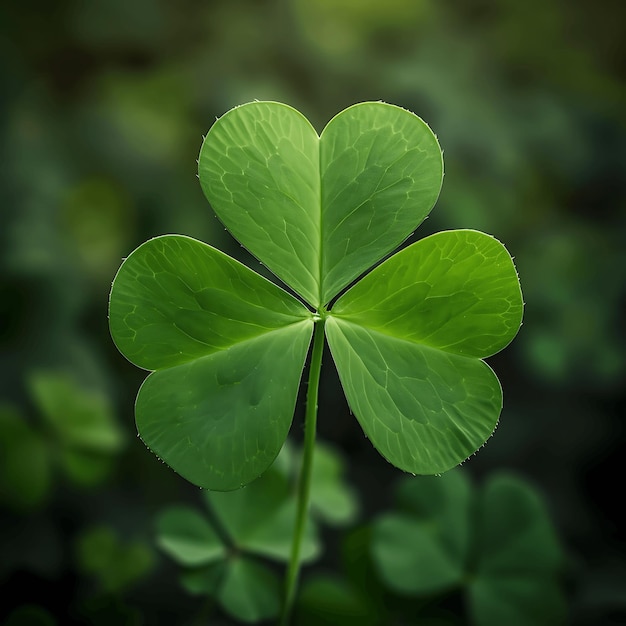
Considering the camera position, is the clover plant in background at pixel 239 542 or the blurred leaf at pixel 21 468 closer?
the clover plant in background at pixel 239 542

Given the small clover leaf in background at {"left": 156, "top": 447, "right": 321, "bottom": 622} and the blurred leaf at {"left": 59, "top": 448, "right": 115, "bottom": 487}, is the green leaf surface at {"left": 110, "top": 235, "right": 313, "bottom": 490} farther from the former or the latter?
the blurred leaf at {"left": 59, "top": 448, "right": 115, "bottom": 487}

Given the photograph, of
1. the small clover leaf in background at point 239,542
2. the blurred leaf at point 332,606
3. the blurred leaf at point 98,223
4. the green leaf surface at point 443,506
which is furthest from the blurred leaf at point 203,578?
the blurred leaf at point 98,223

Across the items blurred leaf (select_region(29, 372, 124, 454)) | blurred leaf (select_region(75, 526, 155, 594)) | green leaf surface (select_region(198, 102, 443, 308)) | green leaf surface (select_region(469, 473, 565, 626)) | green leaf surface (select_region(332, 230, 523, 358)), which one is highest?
green leaf surface (select_region(198, 102, 443, 308))

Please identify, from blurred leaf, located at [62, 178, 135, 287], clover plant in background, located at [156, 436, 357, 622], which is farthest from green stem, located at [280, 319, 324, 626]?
blurred leaf, located at [62, 178, 135, 287]

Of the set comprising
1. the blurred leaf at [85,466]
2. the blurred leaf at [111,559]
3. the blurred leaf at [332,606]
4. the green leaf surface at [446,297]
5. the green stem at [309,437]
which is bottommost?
the blurred leaf at [111,559]

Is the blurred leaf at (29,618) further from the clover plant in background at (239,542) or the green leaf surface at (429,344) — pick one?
the green leaf surface at (429,344)
